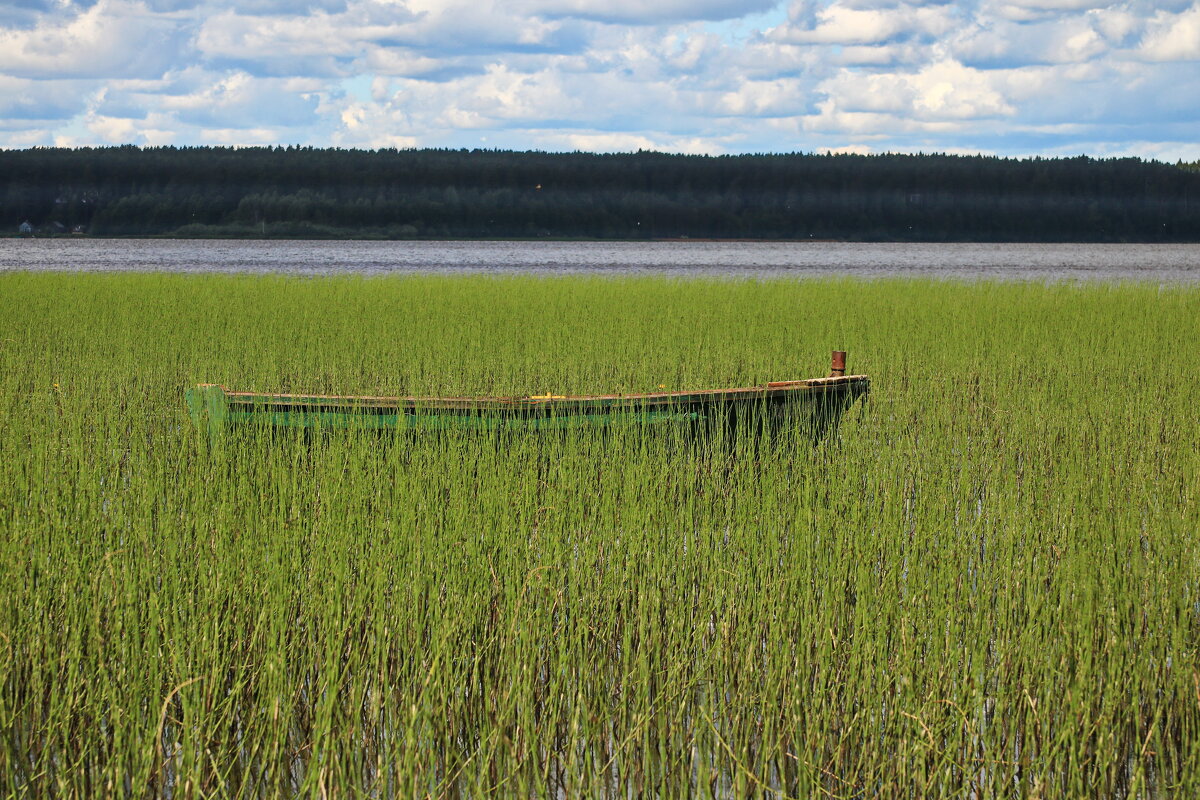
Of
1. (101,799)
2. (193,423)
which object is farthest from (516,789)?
(193,423)

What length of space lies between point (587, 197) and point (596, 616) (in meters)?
108

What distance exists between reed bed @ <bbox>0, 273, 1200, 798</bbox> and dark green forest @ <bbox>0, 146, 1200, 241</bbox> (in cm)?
9395

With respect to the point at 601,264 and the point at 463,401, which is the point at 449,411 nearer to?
the point at 463,401

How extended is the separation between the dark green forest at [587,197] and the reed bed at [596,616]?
93.9 metres

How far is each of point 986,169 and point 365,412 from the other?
11633 centimetres

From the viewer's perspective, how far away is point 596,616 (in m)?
4.13

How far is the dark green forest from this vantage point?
100438 mm

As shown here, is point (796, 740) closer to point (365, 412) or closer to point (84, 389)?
point (365, 412)

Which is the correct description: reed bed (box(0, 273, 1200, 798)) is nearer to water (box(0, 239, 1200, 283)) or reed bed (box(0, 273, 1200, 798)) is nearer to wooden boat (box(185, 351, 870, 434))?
wooden boat (box(185, 351, 870, 434))

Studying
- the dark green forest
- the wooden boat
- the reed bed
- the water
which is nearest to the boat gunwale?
the wooden boat

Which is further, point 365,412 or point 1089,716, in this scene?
point 365,412

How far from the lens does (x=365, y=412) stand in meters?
7.05

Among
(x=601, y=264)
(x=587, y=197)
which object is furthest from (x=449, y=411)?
(x=587, y=197)

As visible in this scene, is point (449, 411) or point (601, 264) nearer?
point (449, 411)
